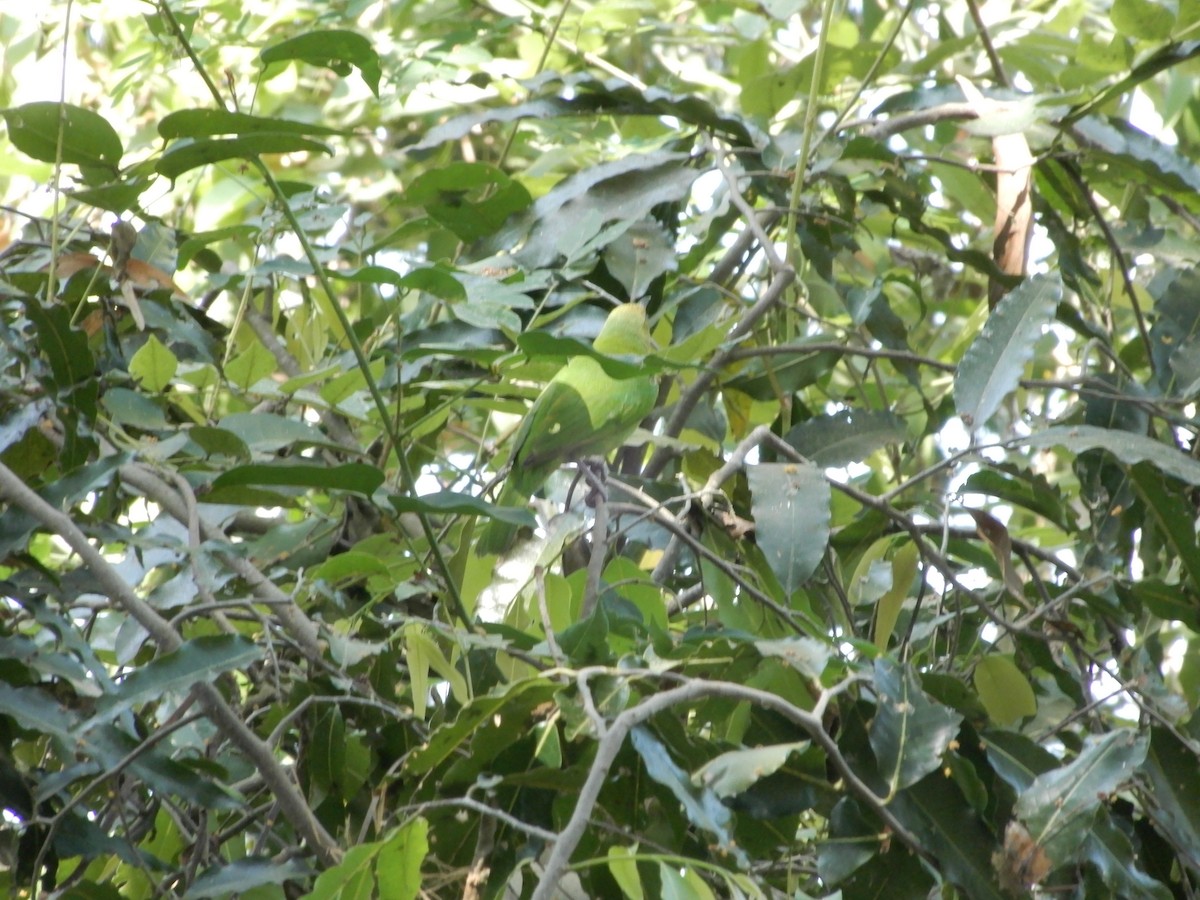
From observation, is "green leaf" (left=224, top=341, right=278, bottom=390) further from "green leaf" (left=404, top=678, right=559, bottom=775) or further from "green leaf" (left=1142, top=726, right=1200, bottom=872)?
"green leaf" (left=1142, top=726, right=1200, bottom=872)

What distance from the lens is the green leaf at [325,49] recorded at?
0.75 m

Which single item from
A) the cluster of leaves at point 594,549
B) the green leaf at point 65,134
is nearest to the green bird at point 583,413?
the cluster of leaves at point 594,549

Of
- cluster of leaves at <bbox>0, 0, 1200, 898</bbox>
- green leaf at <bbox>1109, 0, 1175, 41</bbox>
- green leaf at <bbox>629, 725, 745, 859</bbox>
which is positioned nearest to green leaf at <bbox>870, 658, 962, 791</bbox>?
cluster of leaves at <bbox>0, 0, 1200, 898</bbox>

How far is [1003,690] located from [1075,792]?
7.2 inches

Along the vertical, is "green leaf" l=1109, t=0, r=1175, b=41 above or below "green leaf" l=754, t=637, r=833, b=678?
above

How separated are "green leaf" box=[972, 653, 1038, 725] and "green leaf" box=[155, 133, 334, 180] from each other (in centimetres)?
54

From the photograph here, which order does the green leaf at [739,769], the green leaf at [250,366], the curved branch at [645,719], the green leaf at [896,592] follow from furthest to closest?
1. the green leaf at [250,366]
2. the green leaf at [896,592]
3. the green leaf at [739,769]
4. the curved branch at [645,719]

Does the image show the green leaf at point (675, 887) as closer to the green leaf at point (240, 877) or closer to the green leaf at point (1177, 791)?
the green leaf at point (240, 877)

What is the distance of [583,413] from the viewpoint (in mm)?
1073

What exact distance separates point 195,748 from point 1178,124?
1.23 m

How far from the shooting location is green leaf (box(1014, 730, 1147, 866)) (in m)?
0.62

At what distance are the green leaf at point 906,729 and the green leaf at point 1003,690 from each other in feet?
0.56

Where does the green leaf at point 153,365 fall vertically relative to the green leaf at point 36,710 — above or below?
above

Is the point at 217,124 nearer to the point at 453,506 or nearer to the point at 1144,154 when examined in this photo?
the point at 453,506
